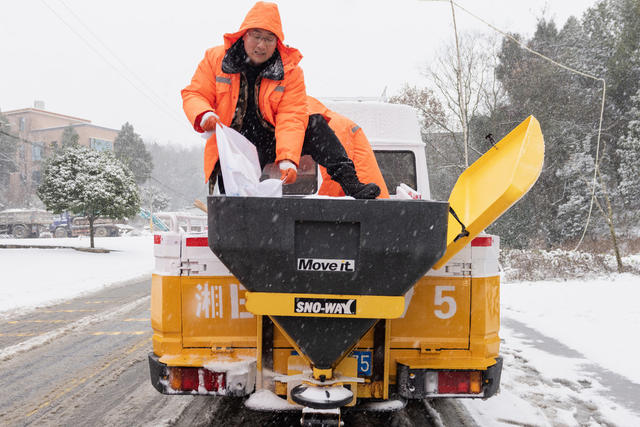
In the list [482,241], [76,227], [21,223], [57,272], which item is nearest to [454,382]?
[482,241]

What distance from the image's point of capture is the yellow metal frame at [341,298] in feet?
6.91

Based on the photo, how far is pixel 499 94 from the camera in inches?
1051

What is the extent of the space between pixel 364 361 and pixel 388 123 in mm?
2780

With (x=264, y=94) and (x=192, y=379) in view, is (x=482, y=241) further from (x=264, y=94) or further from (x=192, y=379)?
(x=192, y=379)

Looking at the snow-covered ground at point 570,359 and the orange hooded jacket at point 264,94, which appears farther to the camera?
the snow-covered ground at point 570,359

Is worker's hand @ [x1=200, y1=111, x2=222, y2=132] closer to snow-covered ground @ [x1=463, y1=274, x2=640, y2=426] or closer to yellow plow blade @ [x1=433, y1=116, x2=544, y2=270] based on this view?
yellow plow blade @ [x1=433, y1=116, x2=544, y2=270]

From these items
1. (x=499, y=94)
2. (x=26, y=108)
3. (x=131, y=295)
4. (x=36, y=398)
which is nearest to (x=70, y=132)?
(x=26, y=108)

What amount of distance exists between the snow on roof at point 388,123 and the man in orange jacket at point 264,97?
5.86 feet

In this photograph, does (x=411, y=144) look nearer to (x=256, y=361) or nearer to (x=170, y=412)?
(x=256, y=361)

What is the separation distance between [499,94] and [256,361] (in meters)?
27.3

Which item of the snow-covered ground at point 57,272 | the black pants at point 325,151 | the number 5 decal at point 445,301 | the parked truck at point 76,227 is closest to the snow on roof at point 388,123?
the black pants at point 325,151

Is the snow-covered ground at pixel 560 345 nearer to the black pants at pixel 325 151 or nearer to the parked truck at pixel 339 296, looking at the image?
the parked truck at pixel 339 296

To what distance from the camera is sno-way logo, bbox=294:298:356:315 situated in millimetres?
2113

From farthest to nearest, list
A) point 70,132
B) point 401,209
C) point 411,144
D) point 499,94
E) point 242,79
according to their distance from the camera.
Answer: point 70,132, point 499,94, point 411,144, point 242,79, point 401,209
